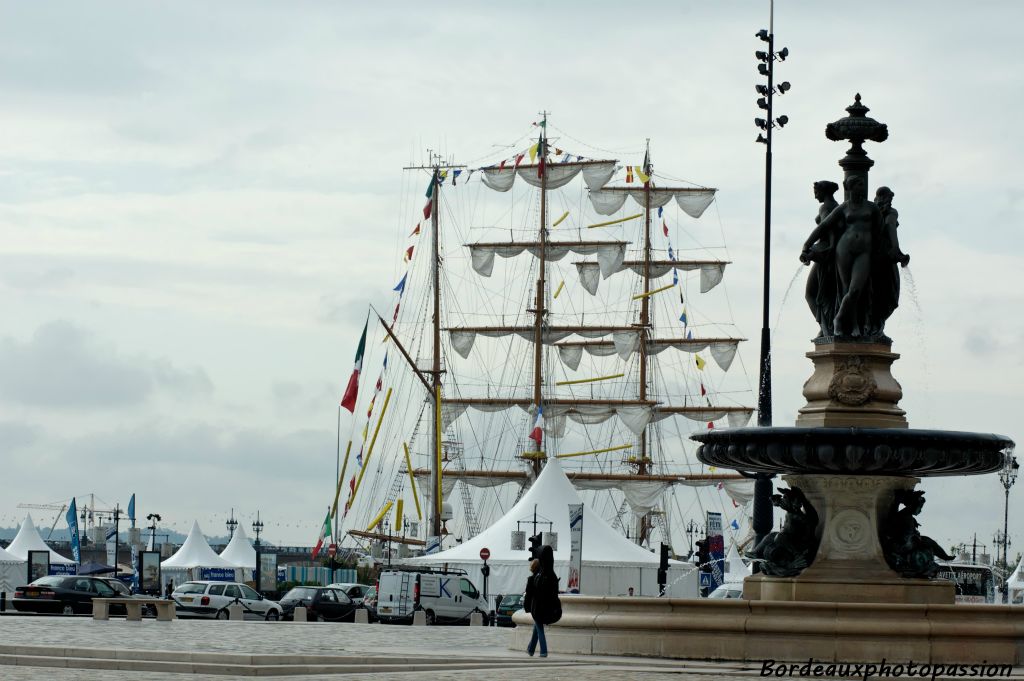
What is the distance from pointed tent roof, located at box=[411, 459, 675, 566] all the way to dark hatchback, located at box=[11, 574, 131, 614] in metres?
10.3

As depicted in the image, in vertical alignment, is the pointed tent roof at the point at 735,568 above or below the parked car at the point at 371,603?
above

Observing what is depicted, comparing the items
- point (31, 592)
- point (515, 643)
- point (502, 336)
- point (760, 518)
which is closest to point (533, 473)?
point (502, 336)

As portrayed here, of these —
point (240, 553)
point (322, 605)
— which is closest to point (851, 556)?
point (322, 605)

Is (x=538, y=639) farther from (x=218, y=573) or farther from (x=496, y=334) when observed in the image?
(x=496, y=334)

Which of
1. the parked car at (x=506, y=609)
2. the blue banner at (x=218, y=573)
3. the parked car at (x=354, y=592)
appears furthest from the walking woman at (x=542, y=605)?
the blue banner at (x=218, y=573)

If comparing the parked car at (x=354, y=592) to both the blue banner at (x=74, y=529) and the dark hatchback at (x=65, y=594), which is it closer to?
the dark hatchback at (x=65, y=594)

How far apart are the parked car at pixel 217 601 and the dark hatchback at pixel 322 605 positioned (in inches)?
15.4

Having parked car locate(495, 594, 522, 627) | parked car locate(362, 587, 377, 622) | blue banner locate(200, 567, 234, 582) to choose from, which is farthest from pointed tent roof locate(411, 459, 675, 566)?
blue banner locate(200, 567, 234, 582)

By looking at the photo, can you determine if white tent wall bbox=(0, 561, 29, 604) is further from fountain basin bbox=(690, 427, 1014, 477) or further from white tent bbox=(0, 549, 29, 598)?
fountain basin bbox=(690, 427, 1014, 477)

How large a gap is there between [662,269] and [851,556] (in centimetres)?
7831

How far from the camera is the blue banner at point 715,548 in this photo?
4509 centimetres

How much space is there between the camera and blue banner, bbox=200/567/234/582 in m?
68.9

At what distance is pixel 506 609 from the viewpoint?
45.0 meters

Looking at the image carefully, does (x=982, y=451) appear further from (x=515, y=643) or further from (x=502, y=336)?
(x=502, y=336)
